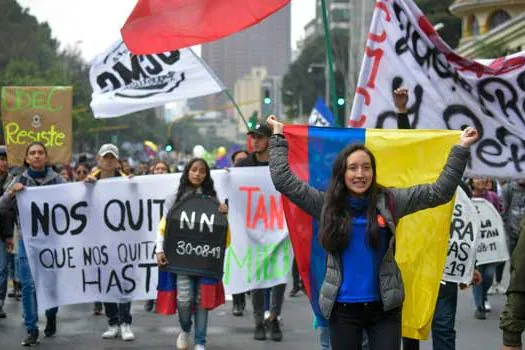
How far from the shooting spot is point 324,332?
7.07 m

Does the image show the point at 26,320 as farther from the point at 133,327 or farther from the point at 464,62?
the point at 464,62

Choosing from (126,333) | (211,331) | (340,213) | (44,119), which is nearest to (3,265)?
(126,333)

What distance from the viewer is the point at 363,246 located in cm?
548

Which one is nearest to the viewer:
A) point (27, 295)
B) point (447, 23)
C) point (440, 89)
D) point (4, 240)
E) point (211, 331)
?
point (440, 89)

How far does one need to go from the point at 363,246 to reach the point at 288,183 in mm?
565

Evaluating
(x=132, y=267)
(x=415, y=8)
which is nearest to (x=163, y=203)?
(x=132, y=267)

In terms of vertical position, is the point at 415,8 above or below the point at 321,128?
above

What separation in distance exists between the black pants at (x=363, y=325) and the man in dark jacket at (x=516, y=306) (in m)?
1.65

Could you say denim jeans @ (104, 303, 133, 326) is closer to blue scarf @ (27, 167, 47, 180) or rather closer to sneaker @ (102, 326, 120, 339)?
sneaker @ (102, 326, 120, 339)

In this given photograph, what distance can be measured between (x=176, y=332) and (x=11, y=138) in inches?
160

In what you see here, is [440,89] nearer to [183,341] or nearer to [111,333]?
[183,341]

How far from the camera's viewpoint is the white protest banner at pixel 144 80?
46.3ft

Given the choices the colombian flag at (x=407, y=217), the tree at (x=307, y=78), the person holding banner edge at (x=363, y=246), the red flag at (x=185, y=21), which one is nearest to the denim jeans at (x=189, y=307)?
the red flag at (x=185, y=21)

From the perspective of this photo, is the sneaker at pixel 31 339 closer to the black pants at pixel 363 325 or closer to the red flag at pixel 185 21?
the red flag at pixel 185 21
